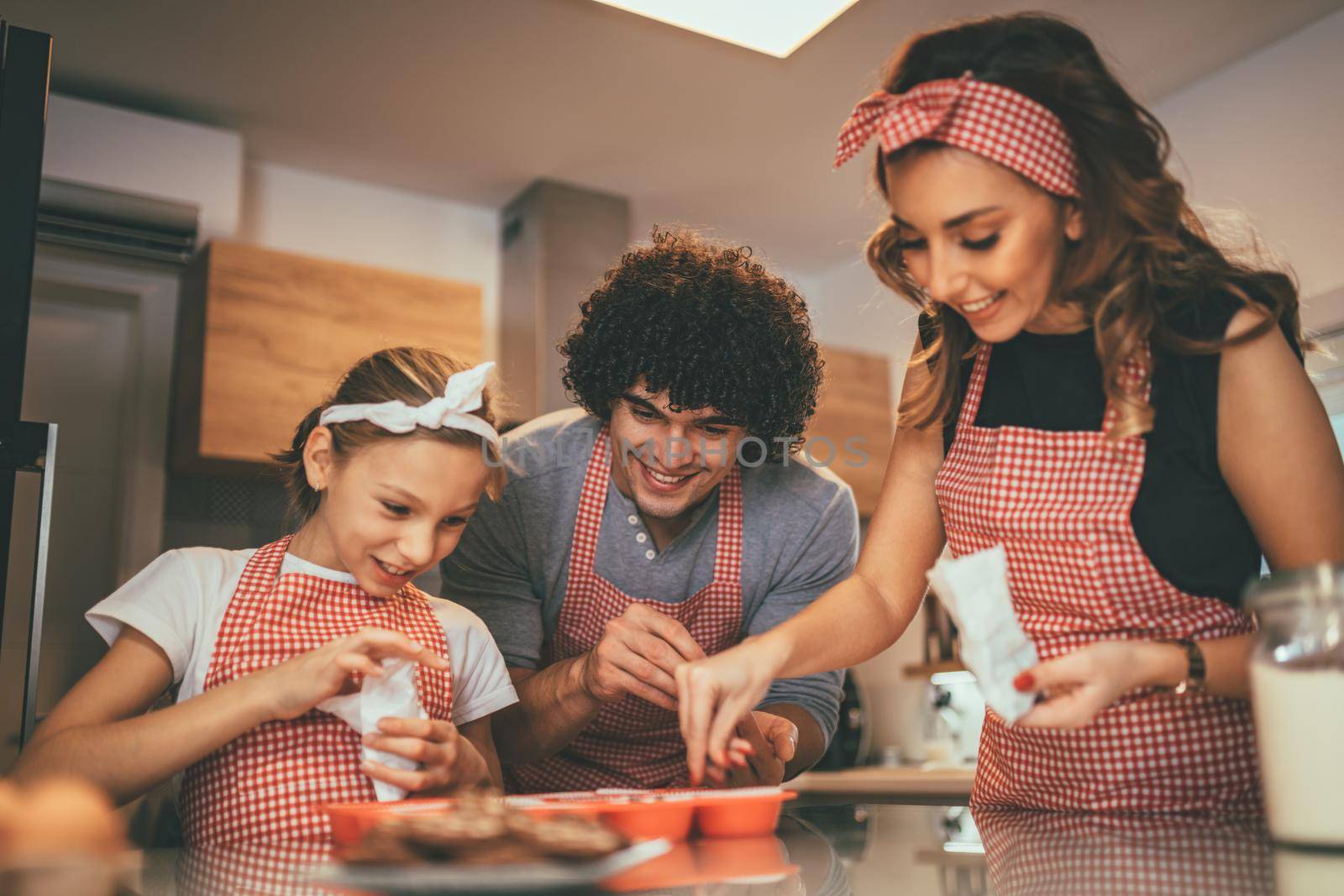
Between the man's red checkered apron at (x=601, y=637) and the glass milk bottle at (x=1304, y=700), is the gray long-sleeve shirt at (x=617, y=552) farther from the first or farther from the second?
the glass milk bottle at (x=1304, y=700)

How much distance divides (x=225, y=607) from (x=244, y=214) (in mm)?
2389

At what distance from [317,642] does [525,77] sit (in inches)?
80.1

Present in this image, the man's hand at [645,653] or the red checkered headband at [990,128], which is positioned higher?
the red checkered headband at [990,128]

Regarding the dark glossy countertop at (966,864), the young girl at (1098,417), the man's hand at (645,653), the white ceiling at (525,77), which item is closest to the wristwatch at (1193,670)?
the young girl at (1098,417)

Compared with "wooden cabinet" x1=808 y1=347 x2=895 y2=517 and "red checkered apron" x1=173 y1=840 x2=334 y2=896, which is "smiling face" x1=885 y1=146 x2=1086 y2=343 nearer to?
"red checkered apron" x1=173 y1=840 x2=334 y2=896

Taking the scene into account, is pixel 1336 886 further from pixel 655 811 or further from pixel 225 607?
pixel 225 607

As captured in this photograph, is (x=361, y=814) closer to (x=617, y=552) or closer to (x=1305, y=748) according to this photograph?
Answer: (x=1305, y=748)

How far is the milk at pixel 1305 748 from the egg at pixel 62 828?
2.06 feet

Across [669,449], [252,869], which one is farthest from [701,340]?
[252,869]

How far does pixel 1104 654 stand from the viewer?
79 cm

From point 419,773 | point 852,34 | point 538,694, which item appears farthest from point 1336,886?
point 852,34

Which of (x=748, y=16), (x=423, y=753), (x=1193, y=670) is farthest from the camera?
(x=748, y=16)

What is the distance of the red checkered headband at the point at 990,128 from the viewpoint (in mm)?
921

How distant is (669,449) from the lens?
4.58 feet
